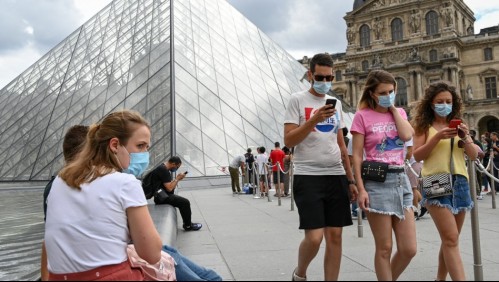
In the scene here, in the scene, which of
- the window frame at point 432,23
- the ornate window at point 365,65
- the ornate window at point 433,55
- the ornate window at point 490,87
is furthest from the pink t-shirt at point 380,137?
the ornate window at point 490,87

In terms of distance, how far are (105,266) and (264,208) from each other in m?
7.91

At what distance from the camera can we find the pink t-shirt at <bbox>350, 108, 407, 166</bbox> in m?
3.31

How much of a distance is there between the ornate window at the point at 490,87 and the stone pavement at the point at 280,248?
56.1m

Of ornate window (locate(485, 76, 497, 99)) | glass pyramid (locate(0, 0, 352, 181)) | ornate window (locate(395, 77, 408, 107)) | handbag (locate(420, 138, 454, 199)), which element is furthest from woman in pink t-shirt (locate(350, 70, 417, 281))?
ornate window (locate(485, 76, 497, 99))

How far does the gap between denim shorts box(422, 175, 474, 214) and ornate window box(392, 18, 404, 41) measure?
197 feet

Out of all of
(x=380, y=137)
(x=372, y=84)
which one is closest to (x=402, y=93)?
(x=372, y=84)

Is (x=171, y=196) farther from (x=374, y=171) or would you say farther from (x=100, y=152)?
(x=100, y=152)

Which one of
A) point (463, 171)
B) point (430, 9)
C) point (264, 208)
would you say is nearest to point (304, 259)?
point (463, 171)

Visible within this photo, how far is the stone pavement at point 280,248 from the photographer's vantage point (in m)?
4.11

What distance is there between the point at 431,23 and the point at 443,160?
2357 inches

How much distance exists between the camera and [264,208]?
10039 mm

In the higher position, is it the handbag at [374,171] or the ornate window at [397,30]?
the ornate window at [397,30]

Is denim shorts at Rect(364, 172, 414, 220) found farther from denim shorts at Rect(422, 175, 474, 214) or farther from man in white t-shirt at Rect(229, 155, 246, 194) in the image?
man in white t-shirt at Rect(229, 155, 246, 194)

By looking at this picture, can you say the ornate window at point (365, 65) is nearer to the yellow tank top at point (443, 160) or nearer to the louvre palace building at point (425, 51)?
the louvre palace building at point (425, 51)
